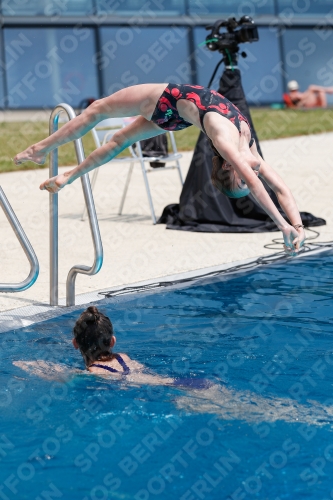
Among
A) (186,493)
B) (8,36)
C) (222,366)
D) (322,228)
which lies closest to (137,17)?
(8,36)

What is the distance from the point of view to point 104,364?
402 cm

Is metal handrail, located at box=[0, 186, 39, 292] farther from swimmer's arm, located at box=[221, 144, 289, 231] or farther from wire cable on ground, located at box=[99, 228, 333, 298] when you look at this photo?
swimmer's arm, located at box=[221, 144, 289, 231]

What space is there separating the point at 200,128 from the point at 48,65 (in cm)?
1673

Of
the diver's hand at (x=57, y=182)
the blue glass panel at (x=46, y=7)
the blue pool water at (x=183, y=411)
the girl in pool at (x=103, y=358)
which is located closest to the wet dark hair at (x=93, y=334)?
the girl in pool at (x=103, y=358)

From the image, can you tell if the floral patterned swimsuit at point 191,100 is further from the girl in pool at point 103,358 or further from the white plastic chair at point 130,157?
the white plastic chair at point 130,157

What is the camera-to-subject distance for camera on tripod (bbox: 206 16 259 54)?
24.8ft

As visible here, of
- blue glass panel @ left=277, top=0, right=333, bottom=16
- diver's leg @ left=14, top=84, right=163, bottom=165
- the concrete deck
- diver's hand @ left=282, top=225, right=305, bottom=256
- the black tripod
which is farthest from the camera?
blue glass panel @ left=277, top=0, right=333, bottom=16

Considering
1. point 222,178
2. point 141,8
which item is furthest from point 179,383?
point 141,8

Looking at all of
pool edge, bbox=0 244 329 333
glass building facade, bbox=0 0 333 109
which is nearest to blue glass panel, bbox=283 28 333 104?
glass building facade, bbox=0 0 333 109

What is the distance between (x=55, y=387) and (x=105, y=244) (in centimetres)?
362

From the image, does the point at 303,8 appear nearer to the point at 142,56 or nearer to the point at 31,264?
the point at 142,56

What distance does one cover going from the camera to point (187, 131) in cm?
1683

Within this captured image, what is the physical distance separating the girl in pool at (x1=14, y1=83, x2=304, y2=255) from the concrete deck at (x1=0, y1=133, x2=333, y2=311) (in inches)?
52.6

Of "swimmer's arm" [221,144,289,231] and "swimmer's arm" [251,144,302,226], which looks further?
"swimmer's arm" [251,144,302,226]
